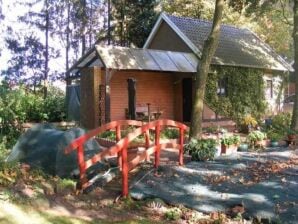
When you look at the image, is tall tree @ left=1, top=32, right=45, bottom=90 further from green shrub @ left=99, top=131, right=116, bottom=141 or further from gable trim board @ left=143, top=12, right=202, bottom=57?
green shrub @ left=99, top=131, right=116, bottom=141

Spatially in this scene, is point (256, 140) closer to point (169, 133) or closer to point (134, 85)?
point (169, 133)

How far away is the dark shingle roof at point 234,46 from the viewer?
23172 millimetres

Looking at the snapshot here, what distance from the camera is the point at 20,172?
308 inches

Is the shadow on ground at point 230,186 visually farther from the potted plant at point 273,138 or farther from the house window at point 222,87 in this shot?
the house window at point 222,87

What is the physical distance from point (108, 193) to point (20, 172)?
5.41 ft

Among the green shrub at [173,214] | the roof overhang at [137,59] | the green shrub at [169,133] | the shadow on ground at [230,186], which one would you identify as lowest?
the green shrub at [173,214]

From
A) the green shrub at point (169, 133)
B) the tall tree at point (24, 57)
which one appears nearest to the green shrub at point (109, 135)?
the green shrub at point (169, 133)

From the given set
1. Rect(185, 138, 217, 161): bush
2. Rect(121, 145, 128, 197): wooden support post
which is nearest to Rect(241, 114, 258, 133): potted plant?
Rect(185, 138, 217, 161): bush

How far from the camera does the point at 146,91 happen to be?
21.7m

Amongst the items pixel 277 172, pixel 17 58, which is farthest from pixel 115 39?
pixel 277 172

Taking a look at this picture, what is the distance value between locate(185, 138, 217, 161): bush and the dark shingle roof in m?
11.4

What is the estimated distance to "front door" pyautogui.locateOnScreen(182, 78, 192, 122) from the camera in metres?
22.7

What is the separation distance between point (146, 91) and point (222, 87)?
13.9 ft

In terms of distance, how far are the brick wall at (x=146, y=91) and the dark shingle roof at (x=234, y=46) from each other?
2632 millimetres
